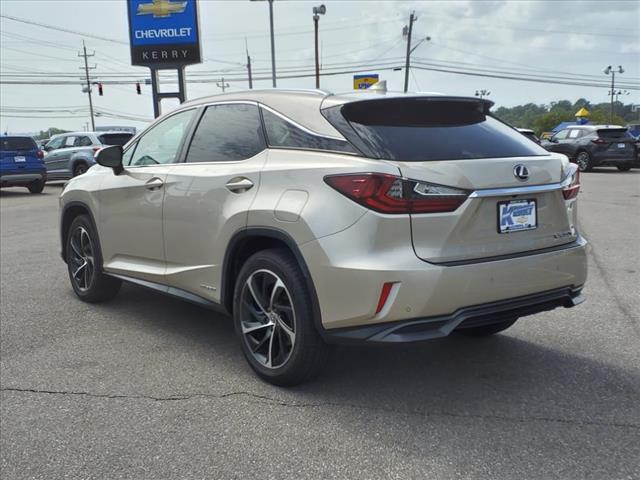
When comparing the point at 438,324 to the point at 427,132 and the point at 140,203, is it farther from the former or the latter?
the point at 140,203

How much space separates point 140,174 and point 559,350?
3369 millimetres

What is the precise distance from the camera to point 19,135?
18703 millimetres

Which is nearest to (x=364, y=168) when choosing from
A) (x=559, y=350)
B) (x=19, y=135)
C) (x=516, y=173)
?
(x=516, y=173)

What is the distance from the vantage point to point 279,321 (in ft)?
11.7

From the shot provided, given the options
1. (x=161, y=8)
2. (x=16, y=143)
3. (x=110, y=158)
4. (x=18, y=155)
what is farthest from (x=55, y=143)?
(x=110, y=158)

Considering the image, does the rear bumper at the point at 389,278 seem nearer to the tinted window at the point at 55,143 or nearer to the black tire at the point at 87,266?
the black tire at the point at 87,266

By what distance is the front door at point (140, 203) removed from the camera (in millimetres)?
4512

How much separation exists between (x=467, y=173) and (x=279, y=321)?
4.51 ft

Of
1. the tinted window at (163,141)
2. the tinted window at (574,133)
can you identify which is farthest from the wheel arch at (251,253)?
the tinted window at (574,133)

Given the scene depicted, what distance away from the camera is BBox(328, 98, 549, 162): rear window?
3.19m

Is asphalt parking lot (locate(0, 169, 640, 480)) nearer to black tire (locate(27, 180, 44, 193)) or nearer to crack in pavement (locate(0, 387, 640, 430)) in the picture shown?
crack in pavement (locate(0, 387, 640, 430))

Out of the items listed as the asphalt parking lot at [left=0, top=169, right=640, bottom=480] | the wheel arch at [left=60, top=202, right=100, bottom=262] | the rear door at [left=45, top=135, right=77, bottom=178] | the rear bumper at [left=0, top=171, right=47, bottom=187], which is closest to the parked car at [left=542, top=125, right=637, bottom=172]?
the rear door at [left=45, top=135, right=77, bottom=178]

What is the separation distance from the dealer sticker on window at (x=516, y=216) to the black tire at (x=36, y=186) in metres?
18.9

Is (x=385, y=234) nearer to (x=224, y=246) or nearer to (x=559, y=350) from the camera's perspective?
(x=224, y=246)
